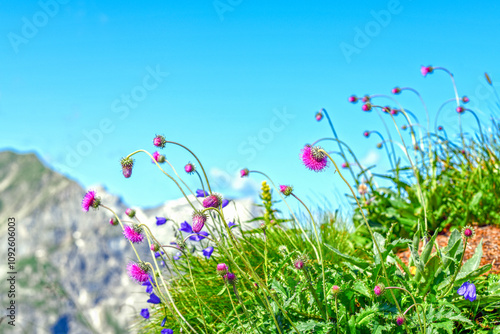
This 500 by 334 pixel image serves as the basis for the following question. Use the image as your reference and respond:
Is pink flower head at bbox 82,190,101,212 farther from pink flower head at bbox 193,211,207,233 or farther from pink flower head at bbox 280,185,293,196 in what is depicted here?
Result: pink flower head at bbox 280,185,293,196

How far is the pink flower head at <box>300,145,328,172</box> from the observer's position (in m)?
2.27

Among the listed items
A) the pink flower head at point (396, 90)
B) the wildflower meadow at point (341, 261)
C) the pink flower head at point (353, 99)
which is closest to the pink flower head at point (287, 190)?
the wildflower meadow at point (341, 261)

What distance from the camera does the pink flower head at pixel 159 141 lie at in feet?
7.89

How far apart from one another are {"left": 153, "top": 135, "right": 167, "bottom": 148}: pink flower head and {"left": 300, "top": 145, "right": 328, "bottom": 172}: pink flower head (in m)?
0.77

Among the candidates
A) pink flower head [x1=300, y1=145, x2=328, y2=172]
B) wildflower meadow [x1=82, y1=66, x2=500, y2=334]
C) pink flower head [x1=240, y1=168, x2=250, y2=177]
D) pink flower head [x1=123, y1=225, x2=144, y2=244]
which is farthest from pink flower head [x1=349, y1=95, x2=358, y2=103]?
pink flower head [x1=123, y1=225, x2=144, y2=244]

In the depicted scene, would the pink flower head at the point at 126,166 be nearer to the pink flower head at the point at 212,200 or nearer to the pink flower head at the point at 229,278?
the pink flower head at the point at 212,200

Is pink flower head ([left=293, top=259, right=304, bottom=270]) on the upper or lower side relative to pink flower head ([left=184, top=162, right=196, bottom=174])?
lower

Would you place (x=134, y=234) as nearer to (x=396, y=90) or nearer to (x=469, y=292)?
(x=469, y=292)

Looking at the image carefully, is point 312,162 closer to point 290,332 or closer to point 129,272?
point 290,332

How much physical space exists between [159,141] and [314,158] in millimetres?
842

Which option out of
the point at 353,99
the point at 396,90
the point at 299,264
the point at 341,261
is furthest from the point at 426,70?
the point at 299,264

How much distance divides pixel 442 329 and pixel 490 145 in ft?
12.8

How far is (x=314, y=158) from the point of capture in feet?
7.47

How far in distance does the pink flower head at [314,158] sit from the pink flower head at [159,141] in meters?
0.77
